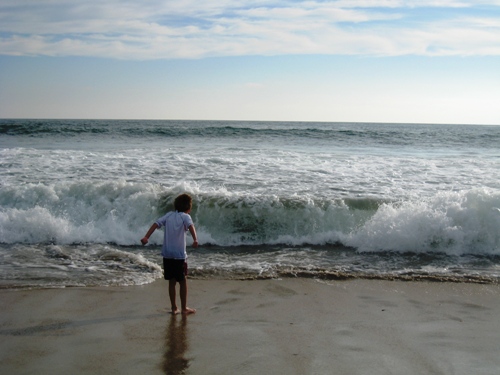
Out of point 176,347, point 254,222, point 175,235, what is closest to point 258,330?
point 176,347

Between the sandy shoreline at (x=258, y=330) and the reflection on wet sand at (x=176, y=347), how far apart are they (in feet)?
0.03

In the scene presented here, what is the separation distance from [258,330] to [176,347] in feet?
2.88

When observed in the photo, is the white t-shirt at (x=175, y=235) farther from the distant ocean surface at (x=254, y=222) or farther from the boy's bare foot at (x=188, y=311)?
the distant ocean surface at (x=254, y=222)

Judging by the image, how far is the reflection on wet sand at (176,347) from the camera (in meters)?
4.12

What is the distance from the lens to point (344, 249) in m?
9.16

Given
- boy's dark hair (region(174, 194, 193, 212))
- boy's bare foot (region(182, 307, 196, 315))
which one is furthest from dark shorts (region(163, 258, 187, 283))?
boy's dark hair (region(174, 194, 193, 212))

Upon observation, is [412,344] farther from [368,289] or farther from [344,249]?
[344,249]

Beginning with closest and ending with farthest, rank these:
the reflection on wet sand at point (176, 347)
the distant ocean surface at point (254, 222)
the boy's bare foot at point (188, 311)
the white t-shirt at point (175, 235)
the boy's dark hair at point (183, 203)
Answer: the reflection on wet sand at point (176, 347), the boy's bare foot at point (188, 311), the white t-shirt at point (175, 235), the boy's dark hair at point (183, 203), the distant ocean surface at point (254, 222)

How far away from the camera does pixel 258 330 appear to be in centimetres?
498

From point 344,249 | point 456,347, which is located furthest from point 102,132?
point 456,347

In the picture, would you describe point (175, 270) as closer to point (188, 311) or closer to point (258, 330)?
point (188, 311)

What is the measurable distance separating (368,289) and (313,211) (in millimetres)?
4172

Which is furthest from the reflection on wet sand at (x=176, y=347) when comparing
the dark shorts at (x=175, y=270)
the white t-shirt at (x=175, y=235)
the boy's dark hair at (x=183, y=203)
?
the boy's dark hair at (x=183, y=203)

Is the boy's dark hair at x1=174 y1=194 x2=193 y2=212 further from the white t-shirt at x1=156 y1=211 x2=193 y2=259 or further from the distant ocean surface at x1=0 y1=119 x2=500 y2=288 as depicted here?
the distant ocean surface at x1=0 y1=119 x2=500 y2=288
